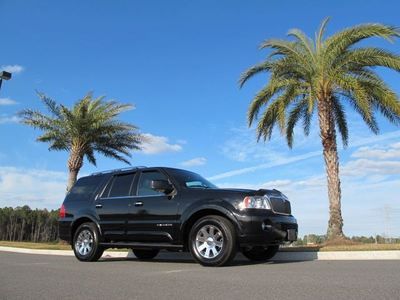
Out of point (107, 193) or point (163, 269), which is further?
point (107, 193)

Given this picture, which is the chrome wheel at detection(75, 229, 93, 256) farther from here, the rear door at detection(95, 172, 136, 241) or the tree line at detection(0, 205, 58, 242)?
the tree line at detection(0, 205, 58, 242)

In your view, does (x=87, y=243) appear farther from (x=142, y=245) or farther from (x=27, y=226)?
(x=27, y=226)

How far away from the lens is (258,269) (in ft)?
27.6

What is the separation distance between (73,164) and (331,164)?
626 inches

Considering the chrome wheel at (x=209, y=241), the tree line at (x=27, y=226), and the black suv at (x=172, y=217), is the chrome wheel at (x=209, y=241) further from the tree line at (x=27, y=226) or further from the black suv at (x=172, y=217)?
the tree line at (x=27, y=226)

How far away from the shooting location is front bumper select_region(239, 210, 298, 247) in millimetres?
8656

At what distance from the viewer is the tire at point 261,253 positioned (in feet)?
33.6

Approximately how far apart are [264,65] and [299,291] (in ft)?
48.7

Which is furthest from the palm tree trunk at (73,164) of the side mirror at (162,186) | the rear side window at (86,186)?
the side mirror at (162,186)

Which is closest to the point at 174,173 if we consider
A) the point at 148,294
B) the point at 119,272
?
the point at 119,272

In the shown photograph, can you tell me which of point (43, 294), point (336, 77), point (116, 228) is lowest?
point (43, 294)

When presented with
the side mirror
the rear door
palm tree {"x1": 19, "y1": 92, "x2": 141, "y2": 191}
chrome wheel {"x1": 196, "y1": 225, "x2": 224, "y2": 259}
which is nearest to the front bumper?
chrome wheel {"x1": 196, "y1": 225, "x2": 224, "y2": 259}

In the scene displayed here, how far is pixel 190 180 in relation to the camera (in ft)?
33.4

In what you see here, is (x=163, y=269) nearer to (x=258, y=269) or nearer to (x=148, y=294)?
(x=258, y=269)
